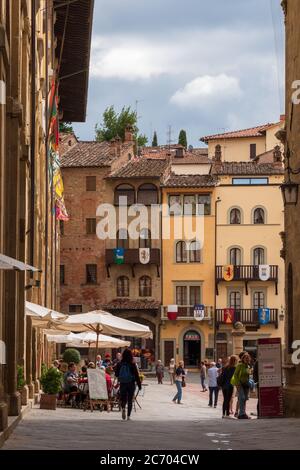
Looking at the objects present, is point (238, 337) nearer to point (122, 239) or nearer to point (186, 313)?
point (186, 313)

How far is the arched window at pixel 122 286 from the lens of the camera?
86.7 metres

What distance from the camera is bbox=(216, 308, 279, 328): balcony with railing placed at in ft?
279

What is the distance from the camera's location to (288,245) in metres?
28.4

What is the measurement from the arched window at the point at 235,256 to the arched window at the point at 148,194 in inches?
264

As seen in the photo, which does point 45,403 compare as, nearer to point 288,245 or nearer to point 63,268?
point 288,245

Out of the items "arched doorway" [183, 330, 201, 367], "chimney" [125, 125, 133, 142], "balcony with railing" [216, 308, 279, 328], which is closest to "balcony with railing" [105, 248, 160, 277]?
"arched doorway" [183, 330, 201, 367]

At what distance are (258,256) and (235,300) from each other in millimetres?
3768

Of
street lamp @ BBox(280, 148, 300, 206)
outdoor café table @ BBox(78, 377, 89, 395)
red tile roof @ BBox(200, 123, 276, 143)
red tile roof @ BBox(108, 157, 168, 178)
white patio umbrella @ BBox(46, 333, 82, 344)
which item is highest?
red tile roof @ BBox(200, 123, 276, 143)

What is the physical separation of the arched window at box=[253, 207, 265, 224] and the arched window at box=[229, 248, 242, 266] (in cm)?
252

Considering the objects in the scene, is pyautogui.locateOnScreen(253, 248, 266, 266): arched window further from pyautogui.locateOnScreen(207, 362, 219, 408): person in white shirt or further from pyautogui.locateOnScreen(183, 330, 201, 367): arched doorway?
pyautogui.locateOnScreen(207, 362, 219, 408): person in white shirt

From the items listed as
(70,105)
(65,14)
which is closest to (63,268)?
(70,105)

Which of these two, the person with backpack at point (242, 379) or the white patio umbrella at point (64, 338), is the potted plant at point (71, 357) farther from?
the person with backpack at point (242, 379)

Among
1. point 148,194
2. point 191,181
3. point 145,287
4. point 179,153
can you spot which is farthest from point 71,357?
point 179,153

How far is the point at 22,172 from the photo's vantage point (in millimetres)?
24625
